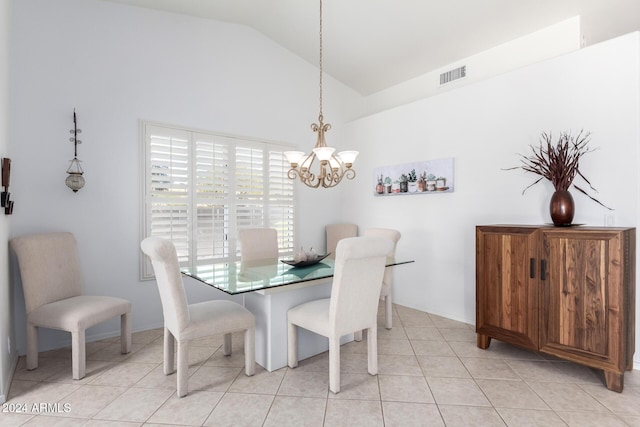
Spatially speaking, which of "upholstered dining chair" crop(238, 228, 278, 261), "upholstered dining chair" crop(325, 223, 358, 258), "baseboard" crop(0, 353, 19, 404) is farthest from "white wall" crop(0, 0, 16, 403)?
"upholstered dining chair" crop(325, 223, 358, 258)

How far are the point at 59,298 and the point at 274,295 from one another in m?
1.85

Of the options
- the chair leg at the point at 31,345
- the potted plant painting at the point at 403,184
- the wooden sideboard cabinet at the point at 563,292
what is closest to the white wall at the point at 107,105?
the chair leg at the point at 31,345

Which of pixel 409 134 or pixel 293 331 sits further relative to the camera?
pixel 409 134

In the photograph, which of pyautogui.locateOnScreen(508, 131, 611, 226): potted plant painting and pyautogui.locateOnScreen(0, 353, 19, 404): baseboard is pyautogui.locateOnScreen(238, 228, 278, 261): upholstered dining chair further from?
pyautogui.locateOnScreen(508, 131, 611, 226): potted plant painting

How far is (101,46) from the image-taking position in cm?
323

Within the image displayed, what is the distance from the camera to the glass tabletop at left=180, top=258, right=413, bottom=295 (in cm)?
225

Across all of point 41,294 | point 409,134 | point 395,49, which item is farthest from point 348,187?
point 41,294

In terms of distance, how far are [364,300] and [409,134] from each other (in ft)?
8.63

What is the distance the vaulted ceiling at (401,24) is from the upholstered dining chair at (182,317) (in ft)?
9.27

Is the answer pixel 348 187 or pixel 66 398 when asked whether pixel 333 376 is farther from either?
pixel 348 187

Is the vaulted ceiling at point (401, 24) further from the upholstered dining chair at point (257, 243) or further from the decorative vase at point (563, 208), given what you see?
the upholstered dining chair at point (257, 243)

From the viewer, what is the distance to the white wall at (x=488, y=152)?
8.83 feet

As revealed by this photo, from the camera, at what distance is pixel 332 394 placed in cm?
225

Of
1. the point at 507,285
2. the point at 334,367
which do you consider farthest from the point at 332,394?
the point at 507,285
